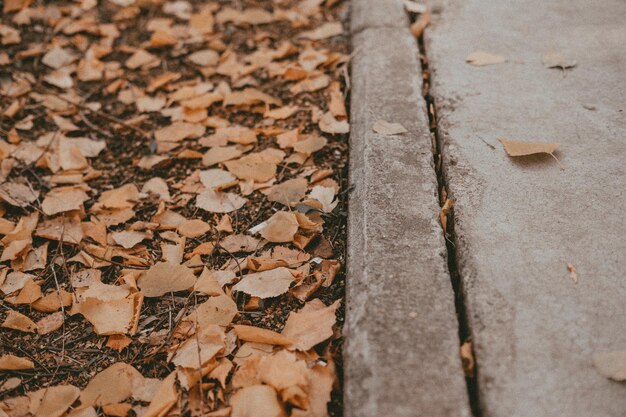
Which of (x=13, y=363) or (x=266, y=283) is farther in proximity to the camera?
(x=266, y=283)

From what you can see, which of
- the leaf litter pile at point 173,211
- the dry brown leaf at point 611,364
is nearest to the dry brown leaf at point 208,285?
the leaf litter pile at point 173,211

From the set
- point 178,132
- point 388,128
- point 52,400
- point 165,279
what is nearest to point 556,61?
point 388,128

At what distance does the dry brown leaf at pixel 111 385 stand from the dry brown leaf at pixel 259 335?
252 millimetres

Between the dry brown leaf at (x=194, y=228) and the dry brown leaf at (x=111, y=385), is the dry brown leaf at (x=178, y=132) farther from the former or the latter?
the dry brown leaf at (x=111, y=385)

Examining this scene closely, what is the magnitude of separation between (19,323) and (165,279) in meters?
0.38

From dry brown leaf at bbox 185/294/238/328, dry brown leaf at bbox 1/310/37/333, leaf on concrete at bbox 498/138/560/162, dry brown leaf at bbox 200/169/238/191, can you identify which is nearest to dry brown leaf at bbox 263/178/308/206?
dry brown leaf at bbox 200/169/238/191

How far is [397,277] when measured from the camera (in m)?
1.20

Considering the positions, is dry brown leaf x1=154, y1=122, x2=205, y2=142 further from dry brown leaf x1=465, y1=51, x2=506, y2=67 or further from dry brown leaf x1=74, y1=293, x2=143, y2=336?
dry brown leaf x1=465, y1=51, x2=506, y2=67

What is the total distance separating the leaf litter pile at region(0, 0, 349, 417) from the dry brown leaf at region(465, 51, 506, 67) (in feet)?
1.56

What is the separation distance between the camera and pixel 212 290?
137 centimetres

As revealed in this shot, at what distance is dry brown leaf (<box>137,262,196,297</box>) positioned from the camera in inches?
54.6

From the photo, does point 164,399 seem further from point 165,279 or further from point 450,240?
point 450,240

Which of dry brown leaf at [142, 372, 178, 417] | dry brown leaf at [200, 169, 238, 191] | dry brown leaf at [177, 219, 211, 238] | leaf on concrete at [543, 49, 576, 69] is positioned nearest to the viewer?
dry brown leaf at [142, 372, 178, 417]

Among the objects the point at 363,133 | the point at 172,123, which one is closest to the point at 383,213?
the point at 363,133
